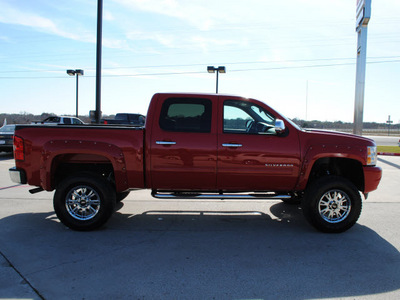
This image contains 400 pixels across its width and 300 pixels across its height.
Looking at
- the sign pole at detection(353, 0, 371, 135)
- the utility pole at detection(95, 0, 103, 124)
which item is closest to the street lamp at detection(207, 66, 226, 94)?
the sign pole at detection(353, 0, 371, 135)

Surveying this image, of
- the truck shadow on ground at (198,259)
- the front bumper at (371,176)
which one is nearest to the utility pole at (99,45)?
the truck shadow on ground at (198,259)

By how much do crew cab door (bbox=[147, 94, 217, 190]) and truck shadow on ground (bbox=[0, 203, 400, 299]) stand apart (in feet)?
2.65

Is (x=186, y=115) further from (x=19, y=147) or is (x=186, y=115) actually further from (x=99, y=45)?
(x=99, y=45)

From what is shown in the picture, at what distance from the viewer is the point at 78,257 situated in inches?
154

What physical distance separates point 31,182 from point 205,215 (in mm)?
2919

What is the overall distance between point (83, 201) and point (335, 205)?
3871mm

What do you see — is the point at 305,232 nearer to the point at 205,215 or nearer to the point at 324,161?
the point at 324,161

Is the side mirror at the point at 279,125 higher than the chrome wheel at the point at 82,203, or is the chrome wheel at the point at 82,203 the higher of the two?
the side mirror at the point at 279,125

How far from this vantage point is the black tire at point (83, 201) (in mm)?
4820

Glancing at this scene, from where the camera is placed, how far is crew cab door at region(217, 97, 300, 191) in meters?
4.80

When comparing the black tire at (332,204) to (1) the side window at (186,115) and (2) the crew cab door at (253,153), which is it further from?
(1) the side window at (186,115)

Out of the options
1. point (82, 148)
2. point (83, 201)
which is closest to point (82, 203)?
point (83, 201)

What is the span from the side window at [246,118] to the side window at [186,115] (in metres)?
0.30

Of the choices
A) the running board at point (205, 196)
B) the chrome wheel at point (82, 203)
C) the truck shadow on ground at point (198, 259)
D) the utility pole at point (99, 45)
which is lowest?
the truck shadow on ground at point (198, 259)
